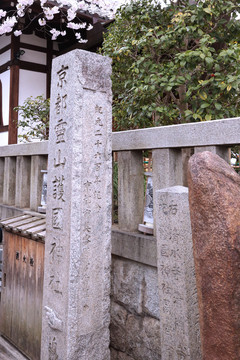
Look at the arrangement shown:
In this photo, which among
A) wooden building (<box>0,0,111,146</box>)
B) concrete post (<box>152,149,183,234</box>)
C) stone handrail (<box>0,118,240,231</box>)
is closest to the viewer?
stone handrail (<box>0,118,240,231</box>)

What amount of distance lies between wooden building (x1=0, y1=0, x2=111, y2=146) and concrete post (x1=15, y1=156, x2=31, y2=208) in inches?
145

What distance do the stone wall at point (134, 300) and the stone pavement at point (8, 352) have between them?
116cm

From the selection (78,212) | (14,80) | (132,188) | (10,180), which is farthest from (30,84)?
(78,212)

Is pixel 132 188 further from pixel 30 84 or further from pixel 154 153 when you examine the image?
pixel 30 84

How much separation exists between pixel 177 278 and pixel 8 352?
2.70 m

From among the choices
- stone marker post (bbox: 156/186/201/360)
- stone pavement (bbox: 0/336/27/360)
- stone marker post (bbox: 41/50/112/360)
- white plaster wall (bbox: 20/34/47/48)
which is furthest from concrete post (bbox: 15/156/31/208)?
white plaster wall (bbox: 20/34/47/48)

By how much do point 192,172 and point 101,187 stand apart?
1459 mm

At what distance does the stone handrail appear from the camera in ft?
8.64

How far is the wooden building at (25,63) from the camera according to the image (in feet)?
28.2

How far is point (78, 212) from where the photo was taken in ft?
9.04

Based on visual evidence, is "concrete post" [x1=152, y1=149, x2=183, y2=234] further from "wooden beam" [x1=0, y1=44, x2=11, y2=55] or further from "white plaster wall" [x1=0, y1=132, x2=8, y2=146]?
"wooden beam" [x1=0, y1=44, x2=11, y2=55]

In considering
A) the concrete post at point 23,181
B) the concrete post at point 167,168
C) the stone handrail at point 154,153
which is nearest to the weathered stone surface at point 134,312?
the stone handrail at point 154,153

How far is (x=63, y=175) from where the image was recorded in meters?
2.85

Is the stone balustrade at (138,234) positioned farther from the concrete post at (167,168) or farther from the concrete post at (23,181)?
the concrete post at (23,181)
